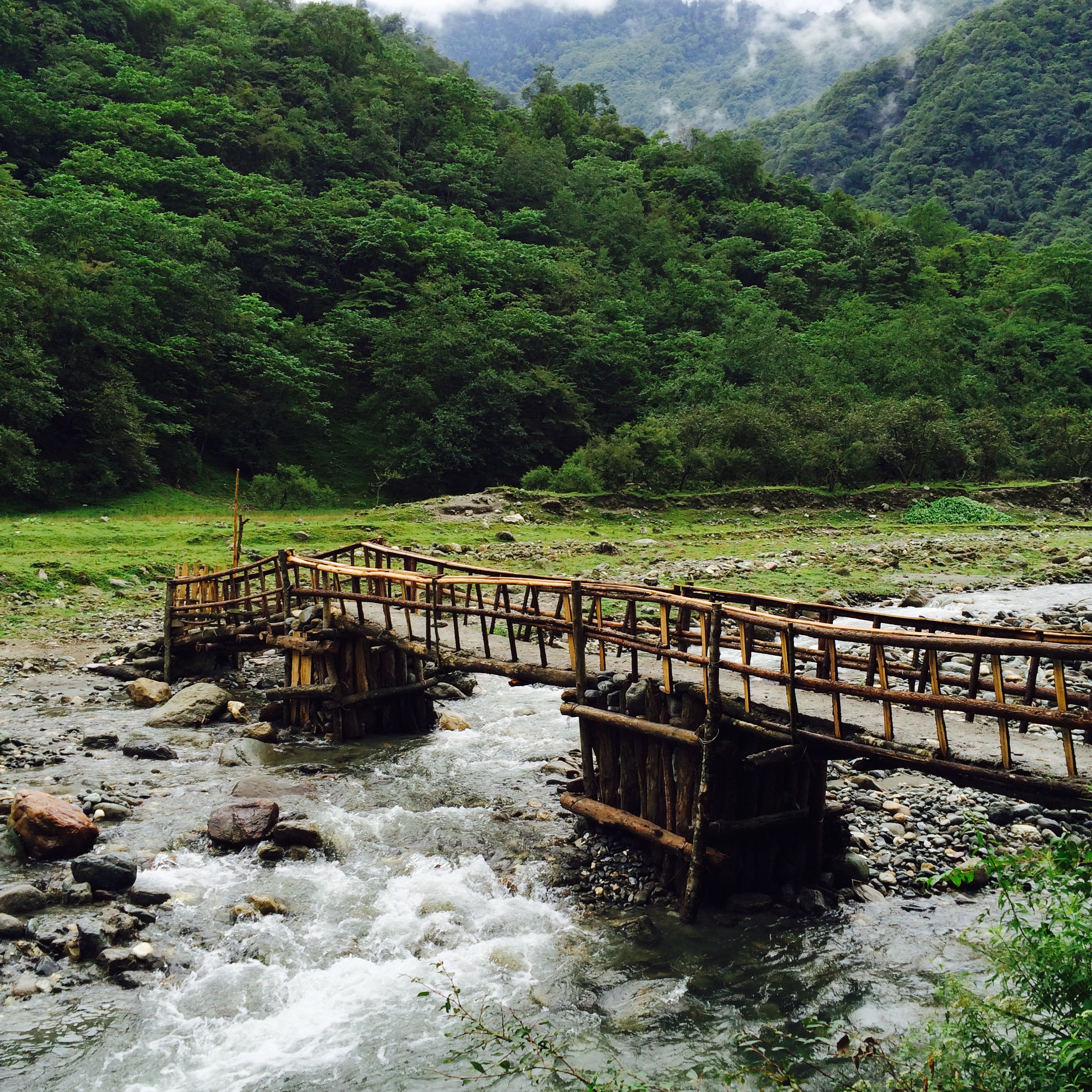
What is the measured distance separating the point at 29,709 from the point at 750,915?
13.7 m

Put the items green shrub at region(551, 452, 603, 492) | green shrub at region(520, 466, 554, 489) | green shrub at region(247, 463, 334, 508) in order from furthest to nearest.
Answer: green shrub at region(520, 466, 554, 489), green shrub at region(551, 452, 603, 492), green shrub at region(247, 463, 334, 508)

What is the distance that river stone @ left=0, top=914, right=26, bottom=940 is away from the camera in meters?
7.83

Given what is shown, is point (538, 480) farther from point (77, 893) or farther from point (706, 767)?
point (77, 893)

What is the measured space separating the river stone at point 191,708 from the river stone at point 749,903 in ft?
34.5

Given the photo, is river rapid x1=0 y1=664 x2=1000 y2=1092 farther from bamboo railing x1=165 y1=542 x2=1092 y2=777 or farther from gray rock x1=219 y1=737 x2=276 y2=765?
gray rock x1=219 y1=737 x2=276 y2=765

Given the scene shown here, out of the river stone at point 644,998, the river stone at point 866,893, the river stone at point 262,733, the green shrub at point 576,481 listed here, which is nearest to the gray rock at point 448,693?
the river stone at point 262,733

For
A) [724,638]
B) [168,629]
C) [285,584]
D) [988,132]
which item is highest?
[988,132]

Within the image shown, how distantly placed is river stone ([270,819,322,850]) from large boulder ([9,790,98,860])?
2096 millimetres

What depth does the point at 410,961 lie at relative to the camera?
26.0ft

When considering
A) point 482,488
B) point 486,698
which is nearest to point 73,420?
point 482,488

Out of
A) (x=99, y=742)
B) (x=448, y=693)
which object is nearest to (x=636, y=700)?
(x=448, y=693)

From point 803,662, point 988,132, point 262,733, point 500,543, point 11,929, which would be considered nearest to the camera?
point 11,929

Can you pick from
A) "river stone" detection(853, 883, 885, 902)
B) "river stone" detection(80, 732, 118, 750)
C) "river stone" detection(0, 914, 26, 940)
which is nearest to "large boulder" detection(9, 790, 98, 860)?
"river stone" detection(0, 914, 26, 940)

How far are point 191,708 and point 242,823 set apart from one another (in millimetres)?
6065
